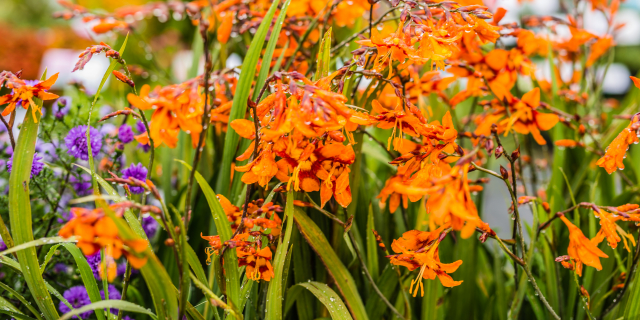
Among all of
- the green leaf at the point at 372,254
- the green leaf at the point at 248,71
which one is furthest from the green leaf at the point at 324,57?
the green leaf at the point at 372,254

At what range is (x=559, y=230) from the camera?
117 cm

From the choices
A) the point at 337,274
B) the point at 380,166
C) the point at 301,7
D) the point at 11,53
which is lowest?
the point at 337,274

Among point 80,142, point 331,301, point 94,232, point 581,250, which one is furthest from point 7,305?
point 581,250

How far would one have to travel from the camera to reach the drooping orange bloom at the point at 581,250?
0.73m

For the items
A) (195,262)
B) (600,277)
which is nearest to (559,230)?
(600,277)

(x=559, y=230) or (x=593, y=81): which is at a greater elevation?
(x=593, y=81)

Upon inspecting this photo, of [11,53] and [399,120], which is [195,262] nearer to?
[399,120]

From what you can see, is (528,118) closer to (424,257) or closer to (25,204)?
(424,257)

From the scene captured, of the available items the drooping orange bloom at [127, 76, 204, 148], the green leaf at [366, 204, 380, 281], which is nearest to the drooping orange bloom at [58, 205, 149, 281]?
the drooping orange bloom at [127, 76, 204, 148]

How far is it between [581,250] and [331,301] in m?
0.44

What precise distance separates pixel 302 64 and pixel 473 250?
0.66 m

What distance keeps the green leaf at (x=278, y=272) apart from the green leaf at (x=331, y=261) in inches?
3.4

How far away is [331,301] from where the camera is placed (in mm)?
780

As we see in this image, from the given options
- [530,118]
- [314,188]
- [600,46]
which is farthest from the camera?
[600,46]
